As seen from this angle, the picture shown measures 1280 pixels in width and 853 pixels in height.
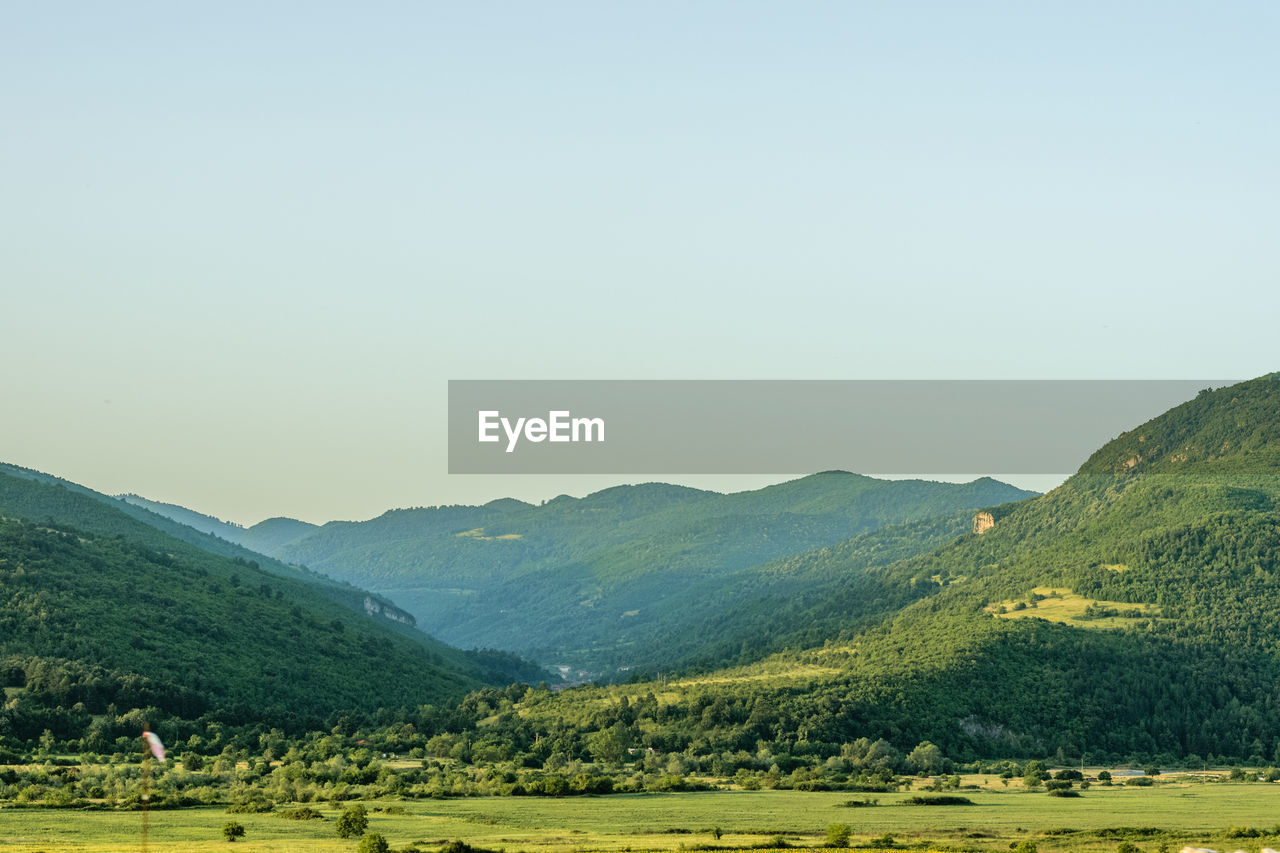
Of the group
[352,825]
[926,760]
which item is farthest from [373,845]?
[926,760]

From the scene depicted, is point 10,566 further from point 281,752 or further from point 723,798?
point 723,798

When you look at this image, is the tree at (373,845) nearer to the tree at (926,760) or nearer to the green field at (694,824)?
the green field at (694,824)

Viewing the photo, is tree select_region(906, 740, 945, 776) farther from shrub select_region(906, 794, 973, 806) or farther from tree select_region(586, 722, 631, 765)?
tree select_region(586, 722, 631, 765)

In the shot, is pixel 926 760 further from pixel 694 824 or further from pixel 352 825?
pixel 352 825

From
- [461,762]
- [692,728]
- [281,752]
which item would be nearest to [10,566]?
[281,752]

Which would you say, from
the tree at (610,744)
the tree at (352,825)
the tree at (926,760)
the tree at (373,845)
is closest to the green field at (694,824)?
the tree at (352,825)

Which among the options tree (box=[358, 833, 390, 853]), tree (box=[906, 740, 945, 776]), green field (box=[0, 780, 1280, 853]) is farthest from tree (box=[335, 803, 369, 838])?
tree (box=[906, 740, 945, 776])
